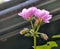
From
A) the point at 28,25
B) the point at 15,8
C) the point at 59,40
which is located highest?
the point at 15,8

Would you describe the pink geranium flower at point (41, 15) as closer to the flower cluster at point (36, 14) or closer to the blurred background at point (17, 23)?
the flower cluster at point (36, 14)

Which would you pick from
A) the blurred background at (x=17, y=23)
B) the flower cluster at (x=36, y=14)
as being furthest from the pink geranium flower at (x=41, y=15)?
the blurred background at (x=17, y=23)

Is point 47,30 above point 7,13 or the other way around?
the other way around

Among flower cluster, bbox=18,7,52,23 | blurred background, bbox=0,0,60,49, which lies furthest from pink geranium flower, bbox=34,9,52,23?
blurred background, bbox=0,0,60,49

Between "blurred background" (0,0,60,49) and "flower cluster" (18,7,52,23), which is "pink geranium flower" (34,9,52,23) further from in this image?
"blurred background" (0,0,60,49)

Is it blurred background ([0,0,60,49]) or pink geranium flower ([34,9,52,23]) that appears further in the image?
blurred background ([0,0,60,49])

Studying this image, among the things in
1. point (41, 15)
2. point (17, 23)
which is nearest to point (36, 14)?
point (41, 15)

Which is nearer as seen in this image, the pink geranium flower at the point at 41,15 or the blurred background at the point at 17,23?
the pink geranium flower at the point at 41,15

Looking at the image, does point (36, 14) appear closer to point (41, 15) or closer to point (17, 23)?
point (41, 15)

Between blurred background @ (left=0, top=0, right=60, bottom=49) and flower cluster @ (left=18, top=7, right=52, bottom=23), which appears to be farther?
blurred background @ (left=0, top=0, right=60, bottom=49)

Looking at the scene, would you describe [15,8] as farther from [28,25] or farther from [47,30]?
[47,30]

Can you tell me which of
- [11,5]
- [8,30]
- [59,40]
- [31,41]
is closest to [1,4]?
[11,5]
